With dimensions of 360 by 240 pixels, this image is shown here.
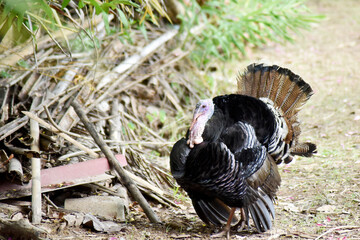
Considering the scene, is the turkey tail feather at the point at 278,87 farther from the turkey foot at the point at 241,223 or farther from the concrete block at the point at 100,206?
the concrete block at the point at 100,206

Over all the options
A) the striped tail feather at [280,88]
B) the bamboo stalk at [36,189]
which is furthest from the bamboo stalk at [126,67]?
the striped tail feather at [280,88]

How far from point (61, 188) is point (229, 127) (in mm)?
1228

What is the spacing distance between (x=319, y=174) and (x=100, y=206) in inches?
77.3

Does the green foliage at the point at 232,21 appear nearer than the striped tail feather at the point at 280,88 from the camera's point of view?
No

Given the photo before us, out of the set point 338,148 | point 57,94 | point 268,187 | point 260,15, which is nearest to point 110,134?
point 57,94

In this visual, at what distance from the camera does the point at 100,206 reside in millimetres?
3398

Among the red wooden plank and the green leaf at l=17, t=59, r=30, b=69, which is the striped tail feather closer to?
the red wooden plank

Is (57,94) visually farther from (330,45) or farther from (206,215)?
(330,45)

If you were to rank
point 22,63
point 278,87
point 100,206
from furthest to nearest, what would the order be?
point 22,63, point 278,87, point 100,206

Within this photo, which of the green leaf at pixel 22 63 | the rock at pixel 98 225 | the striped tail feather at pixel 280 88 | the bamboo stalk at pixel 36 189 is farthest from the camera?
the green leaf at pixel 22 63

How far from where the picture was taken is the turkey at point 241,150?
9.87ft

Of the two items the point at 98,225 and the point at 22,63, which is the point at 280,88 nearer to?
the point at 98,225

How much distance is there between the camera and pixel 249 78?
12.4 ft

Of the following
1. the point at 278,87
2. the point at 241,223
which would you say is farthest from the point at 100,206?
the point at 278,87
